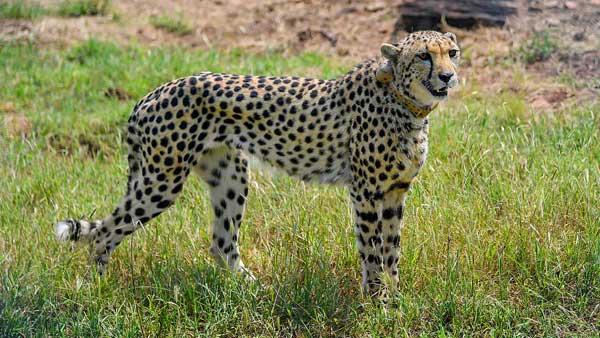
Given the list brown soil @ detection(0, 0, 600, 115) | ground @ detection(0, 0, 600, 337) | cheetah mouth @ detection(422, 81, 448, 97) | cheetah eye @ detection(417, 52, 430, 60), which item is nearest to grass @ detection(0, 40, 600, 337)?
ground @ detection(0, 0, 600, 337)

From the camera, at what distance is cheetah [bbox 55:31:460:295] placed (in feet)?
17.0

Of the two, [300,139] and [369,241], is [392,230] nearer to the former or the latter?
[369,241]

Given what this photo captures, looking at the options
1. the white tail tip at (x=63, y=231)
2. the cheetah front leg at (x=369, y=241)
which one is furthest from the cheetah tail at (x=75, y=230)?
the cheetah front leg at (x=369, y=241)

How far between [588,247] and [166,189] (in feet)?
7.70

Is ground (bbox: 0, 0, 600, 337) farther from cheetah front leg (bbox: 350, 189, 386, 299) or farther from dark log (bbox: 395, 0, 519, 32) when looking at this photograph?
dark log (bbox: 395, 0, 519, 32)

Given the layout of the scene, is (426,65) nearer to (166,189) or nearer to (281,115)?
(281,115)

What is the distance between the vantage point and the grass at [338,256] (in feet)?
17.1

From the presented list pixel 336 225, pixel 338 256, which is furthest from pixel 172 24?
pixel 338 256

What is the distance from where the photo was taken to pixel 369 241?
5285 mm

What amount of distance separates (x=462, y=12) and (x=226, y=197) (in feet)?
14.1

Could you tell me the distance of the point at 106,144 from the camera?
780cm

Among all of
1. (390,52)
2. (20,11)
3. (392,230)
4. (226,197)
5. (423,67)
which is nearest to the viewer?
(423,67)

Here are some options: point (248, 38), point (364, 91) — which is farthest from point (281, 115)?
point (248, 38)

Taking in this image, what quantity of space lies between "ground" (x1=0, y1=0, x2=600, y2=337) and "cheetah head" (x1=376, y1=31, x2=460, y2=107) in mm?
905
